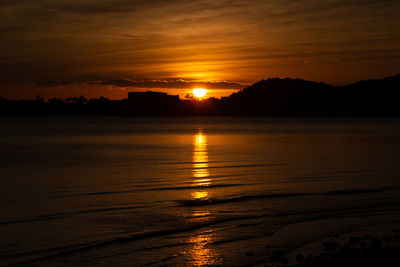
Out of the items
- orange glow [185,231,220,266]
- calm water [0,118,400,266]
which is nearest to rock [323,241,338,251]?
calm water [0,118,400,266]

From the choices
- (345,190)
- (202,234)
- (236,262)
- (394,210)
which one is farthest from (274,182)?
(236,262)

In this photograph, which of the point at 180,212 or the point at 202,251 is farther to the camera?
the point at 180,212

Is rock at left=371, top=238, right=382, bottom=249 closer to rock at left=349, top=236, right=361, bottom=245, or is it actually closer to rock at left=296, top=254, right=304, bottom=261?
rock at left=349, top=236, right=361, bottom=245

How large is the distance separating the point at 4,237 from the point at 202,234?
6.89 meters

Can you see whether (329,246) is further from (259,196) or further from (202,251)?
(259,196)

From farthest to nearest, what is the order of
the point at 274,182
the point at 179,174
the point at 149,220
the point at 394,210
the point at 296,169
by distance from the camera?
the point at 296,169 → the point at 179,174 → the point at 274,182 → the point at 394,210 → the point at 149,220

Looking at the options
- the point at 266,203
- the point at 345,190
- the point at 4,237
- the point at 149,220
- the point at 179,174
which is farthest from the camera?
the point at 179,174

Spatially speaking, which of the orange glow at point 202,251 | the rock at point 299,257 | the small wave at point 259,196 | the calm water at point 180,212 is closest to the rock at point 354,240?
the calm water at point 180,212

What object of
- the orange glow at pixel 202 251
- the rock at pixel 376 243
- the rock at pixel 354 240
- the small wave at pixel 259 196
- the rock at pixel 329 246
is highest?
the rock at pixel 376 243

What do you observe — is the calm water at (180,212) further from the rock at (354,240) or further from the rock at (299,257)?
the rock at (354,240)

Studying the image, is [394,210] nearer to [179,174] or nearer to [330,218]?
[330,218]

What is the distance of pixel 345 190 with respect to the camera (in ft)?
85.3

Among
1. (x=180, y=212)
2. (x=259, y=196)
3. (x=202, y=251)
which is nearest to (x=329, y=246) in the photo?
(x=202, y=251)

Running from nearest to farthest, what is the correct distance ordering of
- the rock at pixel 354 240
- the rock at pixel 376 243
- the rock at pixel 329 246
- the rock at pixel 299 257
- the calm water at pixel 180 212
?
the rock at pixel 299 257 < the rock at pixel 376 243 < the rock at pixel 329 246 < the calm water at pixel 180 212 < the rock at pixel 354 240
